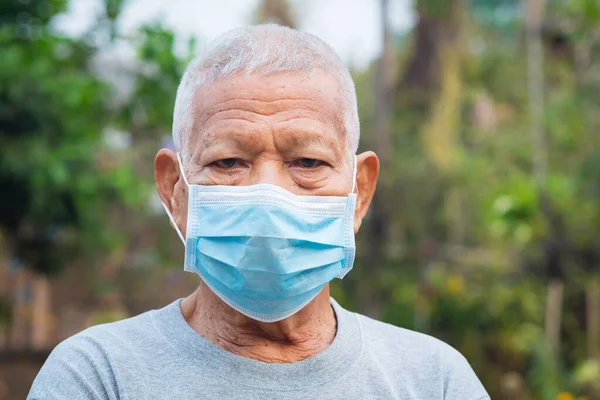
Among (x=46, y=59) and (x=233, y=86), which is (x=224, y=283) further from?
(x=46, y=59)

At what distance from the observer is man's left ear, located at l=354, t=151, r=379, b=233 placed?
8.02ft

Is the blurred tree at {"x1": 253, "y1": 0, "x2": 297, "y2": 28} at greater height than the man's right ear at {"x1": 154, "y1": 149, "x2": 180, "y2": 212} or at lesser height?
lesser

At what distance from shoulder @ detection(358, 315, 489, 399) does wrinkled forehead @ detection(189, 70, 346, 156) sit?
588 mm

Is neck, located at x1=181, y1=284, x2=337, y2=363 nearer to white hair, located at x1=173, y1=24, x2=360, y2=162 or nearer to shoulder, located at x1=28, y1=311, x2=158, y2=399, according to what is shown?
shoulder, located at x1=28, y1=311, x2=158, y2=399

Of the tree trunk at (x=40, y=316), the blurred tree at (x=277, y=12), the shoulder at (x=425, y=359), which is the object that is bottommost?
the tree trunk at (x=40, y=316)

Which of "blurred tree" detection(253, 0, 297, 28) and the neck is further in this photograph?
"blurred tree" detection(253, 0, 297, 28)

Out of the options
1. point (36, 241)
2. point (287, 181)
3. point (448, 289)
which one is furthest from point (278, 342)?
point (448, 289)

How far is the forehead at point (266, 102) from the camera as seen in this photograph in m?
2.18

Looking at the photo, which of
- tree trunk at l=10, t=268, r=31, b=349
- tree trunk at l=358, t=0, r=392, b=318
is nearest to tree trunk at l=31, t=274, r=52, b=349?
tree trunk at l=10, t=268, r=31, b=349

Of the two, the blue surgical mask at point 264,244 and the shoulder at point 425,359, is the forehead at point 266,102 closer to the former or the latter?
the blue surgical mask at point 264,244

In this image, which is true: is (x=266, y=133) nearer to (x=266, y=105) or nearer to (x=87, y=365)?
(x=266, y=105)

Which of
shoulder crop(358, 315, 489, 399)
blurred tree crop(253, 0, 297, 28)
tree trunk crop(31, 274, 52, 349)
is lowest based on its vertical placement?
tree trunk crop(31, 274, 52, 349)

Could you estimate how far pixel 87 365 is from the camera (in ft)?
6.69

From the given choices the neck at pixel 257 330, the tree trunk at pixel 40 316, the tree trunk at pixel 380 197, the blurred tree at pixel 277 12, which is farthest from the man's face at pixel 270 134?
the blurred tree at pixel 277 12
